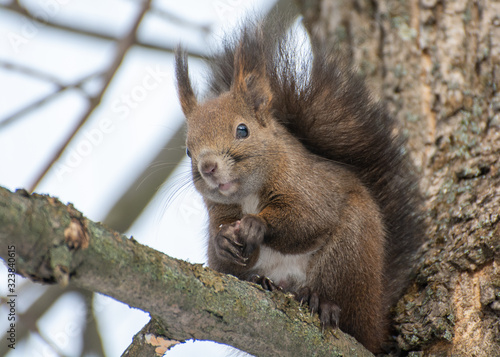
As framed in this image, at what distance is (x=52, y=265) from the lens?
1.05 meters

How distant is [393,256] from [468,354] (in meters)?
0.46

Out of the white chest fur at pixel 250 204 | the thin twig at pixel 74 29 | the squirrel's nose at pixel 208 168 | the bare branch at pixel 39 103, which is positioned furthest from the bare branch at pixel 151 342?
the thin twig at pixel 74 29

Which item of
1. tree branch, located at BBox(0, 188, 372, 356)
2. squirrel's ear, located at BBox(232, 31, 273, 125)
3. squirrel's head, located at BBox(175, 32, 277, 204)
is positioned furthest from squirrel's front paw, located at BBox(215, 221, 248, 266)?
squirrel's ear, located at BBox(232, 31, 273, 125)

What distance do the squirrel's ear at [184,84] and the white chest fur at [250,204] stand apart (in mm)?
541

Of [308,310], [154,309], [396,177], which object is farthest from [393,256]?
[154,309]

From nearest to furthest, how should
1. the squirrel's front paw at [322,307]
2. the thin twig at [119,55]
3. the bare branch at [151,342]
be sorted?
the bare branch at [151,342] → the squirrel's front paw at [322,307] → the thin twig at [119,55]

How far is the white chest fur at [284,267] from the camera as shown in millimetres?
2160

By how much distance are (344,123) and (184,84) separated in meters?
0.74

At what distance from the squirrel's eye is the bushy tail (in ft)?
0.83

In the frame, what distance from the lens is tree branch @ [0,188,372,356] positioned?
3.42ft

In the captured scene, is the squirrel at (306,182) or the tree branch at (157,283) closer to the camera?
the tree branch at (157,283)

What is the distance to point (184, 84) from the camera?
2533mm

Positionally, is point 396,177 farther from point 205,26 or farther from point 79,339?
point 79,339

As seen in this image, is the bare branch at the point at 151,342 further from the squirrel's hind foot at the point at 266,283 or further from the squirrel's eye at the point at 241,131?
the squirrel's eye at the point at 241,131
